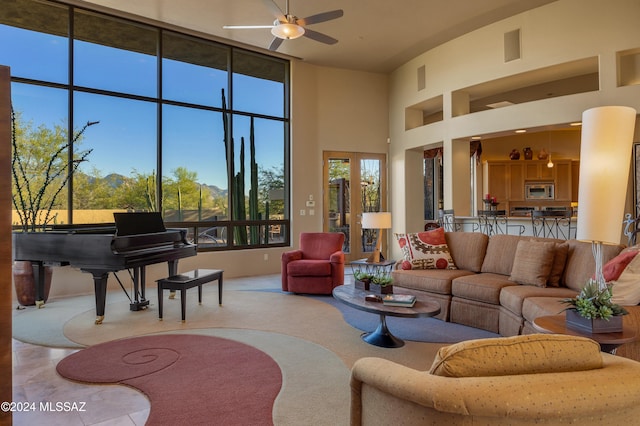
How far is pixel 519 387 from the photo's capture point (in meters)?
1.00

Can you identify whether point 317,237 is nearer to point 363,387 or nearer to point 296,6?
point 296,6

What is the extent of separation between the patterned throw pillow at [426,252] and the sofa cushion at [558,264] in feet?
3.70

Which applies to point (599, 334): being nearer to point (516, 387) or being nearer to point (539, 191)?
point (516, 387)

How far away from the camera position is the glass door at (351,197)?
333 inches

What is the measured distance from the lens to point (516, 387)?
3.27ft

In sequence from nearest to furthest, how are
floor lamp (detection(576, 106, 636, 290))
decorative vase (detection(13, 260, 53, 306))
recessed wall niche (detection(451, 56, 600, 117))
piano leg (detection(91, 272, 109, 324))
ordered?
floor lamp (detection(576, 106, 636, 290)) < piano leg (detection(91, 272, 109, 324)) < decorative vase (detection(13, 260, 53, 306)) < recessed wall niche (detection(451, 56, 600, 117))

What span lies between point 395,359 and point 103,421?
6.80 ft

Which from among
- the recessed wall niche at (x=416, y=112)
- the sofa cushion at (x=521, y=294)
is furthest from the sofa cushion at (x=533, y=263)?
the recessed wall niche at (x=416, y=112)

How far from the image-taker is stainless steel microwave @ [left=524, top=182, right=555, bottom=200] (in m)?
10.4

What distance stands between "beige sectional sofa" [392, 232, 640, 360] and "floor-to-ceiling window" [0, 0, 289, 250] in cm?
378

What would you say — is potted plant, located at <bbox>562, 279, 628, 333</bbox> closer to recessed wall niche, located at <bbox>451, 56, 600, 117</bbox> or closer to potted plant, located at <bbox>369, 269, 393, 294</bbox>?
potted plant, located at <bbox>369, 269, 393, 294</bbox>

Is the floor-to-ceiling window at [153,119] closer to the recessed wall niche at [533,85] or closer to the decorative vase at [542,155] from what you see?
the recessed wall niche at [533,85]

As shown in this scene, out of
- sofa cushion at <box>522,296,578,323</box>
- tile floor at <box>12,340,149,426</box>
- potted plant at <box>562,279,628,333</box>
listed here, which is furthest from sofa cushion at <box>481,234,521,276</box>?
tile floor at <box>12,340,149,426</box>

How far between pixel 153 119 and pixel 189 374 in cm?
488
